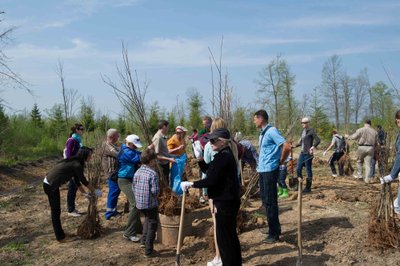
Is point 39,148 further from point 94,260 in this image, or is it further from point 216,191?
point 216,191

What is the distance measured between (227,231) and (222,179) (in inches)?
20.6

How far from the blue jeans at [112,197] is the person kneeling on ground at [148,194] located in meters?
1.75

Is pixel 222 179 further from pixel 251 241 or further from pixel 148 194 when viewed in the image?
pixel 251 241

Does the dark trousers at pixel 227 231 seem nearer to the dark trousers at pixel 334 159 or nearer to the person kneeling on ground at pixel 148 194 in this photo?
the person kneeling on ground at pixel 148 194

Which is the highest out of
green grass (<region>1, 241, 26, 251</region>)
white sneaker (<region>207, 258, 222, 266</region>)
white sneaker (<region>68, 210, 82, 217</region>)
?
white sneaker (<region>207, 258, 222, 266</region>)

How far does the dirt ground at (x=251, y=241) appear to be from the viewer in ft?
15.1

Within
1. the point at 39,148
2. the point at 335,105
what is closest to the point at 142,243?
the point at 39,148

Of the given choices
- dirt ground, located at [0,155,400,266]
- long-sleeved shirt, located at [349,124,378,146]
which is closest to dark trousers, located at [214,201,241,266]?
dirt ground, located at [0,155,400,266]

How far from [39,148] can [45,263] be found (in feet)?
63.6

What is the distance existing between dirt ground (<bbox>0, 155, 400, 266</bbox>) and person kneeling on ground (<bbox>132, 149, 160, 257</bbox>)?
1.05ft

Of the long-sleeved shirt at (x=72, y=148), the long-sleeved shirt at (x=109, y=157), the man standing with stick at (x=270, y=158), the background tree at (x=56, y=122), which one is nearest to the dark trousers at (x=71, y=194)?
the long-sleeved shirt at (x=109, y=157)

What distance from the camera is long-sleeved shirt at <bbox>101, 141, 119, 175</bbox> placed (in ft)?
21.5

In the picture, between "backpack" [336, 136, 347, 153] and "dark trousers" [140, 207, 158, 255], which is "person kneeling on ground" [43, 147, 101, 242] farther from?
"backpack" [336, 136, 347, 153]

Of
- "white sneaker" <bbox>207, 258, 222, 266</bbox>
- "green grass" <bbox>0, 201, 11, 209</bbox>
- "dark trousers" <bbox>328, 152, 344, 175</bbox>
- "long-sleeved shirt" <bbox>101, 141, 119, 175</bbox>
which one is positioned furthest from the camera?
"dark trousers" <bbox>328, 152, 344, 175</bbox>
